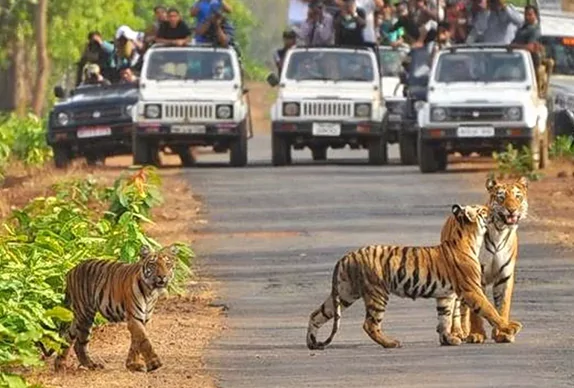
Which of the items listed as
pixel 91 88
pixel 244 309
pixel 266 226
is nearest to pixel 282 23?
pixel 91 88

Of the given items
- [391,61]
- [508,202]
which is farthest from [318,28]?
[508,202]

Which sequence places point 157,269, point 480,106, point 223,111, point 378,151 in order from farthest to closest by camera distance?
point 378,151
point 223,111
point 480,106
point 157,269

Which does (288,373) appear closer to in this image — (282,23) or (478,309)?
(478,309)

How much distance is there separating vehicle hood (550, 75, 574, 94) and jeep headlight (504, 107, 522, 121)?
3.20 metres

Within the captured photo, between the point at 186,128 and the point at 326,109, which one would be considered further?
the point at 326,109

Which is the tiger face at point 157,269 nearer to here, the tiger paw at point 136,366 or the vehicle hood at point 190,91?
the tiger paw at point 136,366

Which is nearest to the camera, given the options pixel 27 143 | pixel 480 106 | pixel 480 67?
pixel 480 106

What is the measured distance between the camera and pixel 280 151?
3572cm

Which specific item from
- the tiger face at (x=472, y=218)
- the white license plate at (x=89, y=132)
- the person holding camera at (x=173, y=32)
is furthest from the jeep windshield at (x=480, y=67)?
the tiger face at (x=472, y=218)

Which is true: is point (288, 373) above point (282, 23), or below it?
above

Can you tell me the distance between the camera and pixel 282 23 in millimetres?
112750

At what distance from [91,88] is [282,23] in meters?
76.9

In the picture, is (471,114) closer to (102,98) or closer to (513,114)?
(513,114)

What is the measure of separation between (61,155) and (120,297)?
74.4ft
